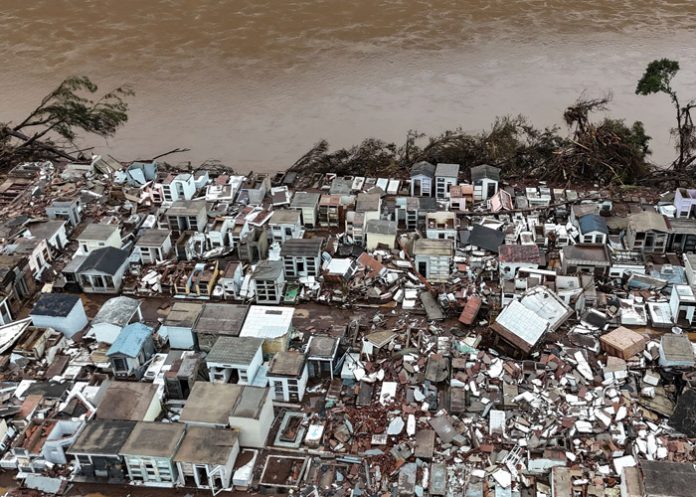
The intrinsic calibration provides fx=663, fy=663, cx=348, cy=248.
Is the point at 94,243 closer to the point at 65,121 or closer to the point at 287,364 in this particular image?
the point at 287,364

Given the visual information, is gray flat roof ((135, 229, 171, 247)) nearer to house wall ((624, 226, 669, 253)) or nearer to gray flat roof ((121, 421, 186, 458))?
gray flat roof ((121, 421, 186, 458))

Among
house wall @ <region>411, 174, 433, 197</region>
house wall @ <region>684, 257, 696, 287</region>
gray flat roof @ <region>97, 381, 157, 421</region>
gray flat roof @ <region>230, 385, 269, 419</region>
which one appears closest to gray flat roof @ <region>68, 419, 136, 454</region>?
gray flat roof @ <region>97, 381, 157, 421</region>

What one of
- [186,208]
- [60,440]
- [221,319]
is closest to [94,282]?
[186,208]

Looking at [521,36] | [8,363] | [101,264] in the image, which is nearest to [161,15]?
[521,36]

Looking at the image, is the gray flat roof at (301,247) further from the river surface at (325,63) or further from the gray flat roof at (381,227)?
the river surface at (325,63)

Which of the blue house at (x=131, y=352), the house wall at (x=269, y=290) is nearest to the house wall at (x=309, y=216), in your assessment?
the house wall at (x=269, y=290)

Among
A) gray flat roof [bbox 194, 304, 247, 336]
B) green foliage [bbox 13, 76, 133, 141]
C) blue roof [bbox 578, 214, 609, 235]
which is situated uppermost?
green foliage [bbox 13, 76, 133, 141]
